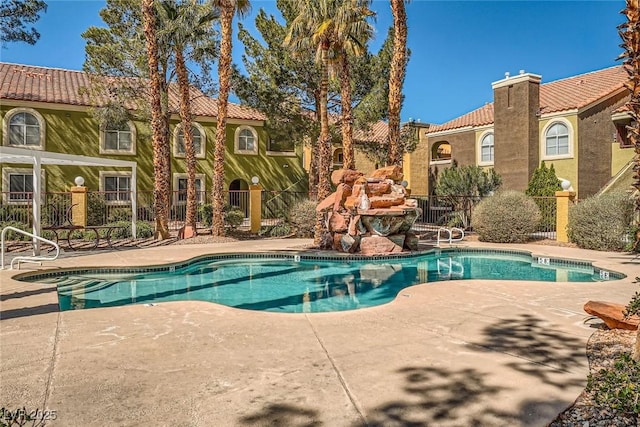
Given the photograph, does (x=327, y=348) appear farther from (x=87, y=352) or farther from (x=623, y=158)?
(x=623, y=158)

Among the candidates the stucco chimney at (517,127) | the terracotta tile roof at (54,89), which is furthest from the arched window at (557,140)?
the terracotta tile roof at (54,89)

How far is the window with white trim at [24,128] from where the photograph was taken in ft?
77.3

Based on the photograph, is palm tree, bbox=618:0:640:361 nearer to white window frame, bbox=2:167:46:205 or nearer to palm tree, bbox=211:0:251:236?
palm tree, bbox=211:0:251:236

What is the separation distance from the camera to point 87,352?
4781 millimetres

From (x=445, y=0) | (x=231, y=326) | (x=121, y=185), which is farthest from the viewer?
(x=121, y=185)

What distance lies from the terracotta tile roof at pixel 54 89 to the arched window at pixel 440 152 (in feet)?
42.2

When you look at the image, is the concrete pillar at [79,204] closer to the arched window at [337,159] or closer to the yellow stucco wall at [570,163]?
the arched window at [337,159]

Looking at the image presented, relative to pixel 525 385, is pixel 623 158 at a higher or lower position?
higher

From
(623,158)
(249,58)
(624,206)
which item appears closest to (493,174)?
(623,158)

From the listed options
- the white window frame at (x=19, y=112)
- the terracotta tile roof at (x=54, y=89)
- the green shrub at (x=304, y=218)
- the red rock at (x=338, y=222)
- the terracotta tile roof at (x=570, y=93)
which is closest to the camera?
the red rock at (x=338, y=222)

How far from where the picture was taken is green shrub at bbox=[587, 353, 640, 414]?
10.2 feet

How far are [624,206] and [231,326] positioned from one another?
48.0 feet

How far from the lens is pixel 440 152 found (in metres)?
37.0

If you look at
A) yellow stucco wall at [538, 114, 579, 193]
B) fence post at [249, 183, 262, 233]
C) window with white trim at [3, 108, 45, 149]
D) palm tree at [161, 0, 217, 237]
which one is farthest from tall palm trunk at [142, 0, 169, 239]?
yellow stucco wall at [538, 114, 579, 193]
